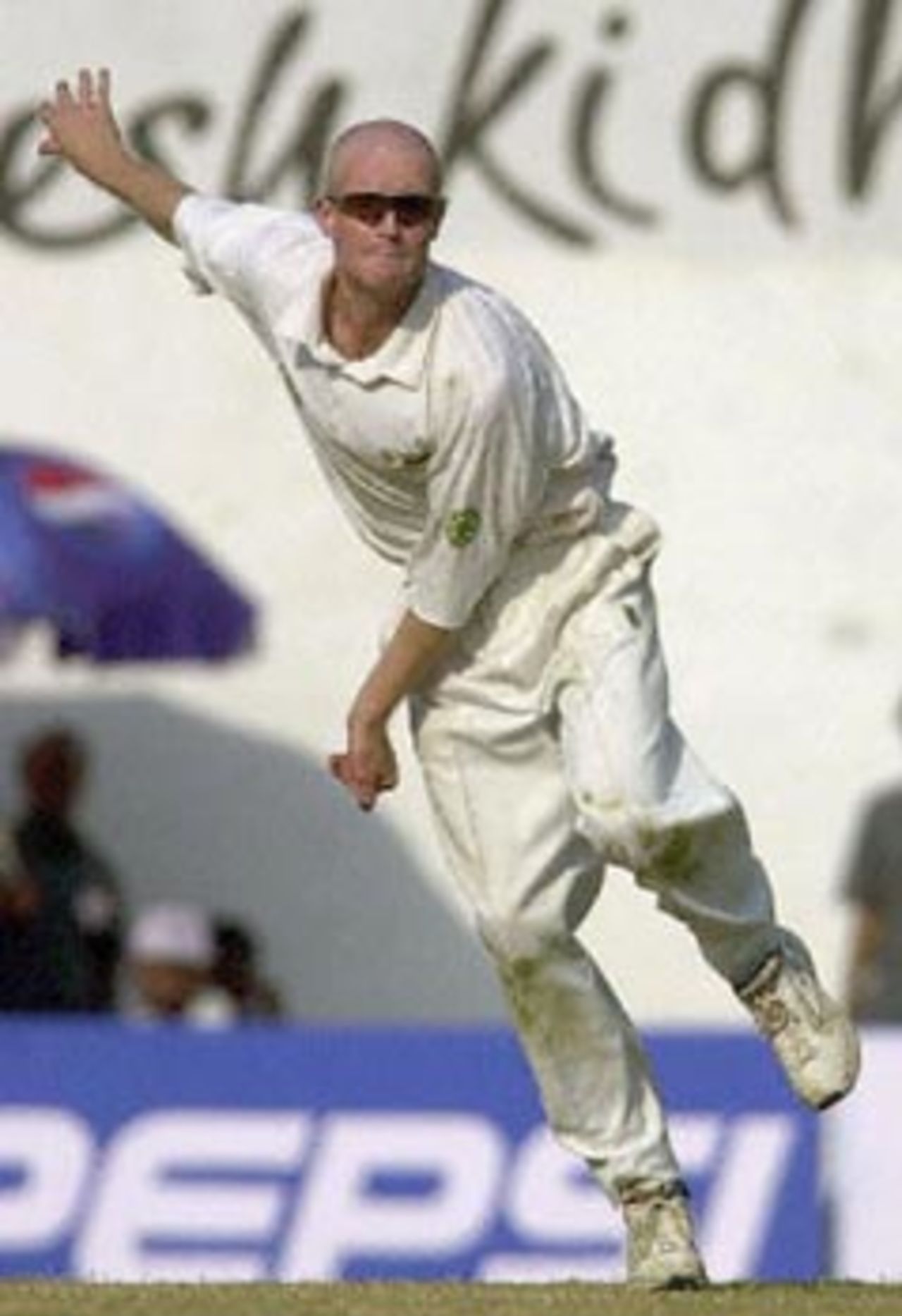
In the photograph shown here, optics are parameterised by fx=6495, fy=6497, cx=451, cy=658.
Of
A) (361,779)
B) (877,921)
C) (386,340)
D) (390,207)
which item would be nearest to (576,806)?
(361,779)

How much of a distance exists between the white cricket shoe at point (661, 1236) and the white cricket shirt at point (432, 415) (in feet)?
3.86

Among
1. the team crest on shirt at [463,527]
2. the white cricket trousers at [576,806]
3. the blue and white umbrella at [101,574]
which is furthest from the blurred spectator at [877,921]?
the team crest on shirt at [463,527]

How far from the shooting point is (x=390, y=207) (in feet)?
37.3

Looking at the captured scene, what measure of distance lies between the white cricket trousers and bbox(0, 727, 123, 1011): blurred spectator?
23.0 ft

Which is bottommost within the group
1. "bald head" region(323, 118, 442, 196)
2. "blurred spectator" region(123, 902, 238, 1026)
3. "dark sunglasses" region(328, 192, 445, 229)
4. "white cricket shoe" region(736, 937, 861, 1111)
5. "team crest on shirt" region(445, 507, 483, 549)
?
"blurred spectator" region(123, 902, 238, 1026)

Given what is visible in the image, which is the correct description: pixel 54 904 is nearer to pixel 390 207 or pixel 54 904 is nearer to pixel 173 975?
pixel 173 975

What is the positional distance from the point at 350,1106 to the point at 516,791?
4286mm

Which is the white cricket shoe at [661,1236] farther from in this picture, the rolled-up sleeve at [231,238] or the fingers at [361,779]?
the rolled-up sleeve at [231,238]

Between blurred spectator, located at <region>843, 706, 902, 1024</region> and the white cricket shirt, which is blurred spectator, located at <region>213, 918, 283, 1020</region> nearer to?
blurred spectator, located at <region>843, 706, 902, 1024</region>

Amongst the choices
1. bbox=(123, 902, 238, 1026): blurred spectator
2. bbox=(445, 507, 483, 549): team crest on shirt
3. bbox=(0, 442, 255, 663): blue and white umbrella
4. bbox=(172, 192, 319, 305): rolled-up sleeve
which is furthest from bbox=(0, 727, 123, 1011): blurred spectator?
bbox=(445, 507, 483, 549): team crest on shirt

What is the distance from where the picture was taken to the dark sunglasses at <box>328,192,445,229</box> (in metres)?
11.4

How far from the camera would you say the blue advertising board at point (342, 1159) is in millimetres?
15953

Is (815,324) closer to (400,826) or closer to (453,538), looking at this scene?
(400,826)

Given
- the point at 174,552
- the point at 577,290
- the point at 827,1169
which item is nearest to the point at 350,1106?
the point at 827,1169
